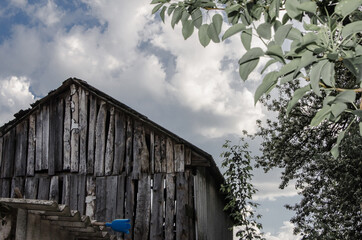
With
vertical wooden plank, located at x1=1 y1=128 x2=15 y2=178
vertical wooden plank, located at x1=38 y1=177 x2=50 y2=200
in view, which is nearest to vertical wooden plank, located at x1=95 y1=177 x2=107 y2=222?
vertical wooden plank, located at x1=38 y1=177 x2=50 y2=200

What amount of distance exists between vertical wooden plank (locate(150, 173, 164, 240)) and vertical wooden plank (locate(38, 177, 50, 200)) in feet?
10.8

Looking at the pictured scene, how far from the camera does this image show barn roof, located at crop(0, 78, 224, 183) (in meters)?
10.2

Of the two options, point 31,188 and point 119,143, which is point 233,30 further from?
point 31,188

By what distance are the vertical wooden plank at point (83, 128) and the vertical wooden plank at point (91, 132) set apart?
0.42ft

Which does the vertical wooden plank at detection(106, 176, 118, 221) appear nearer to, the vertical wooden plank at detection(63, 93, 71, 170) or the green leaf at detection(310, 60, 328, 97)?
the vertical wooden plank at detection(63, 93, 71, 170)

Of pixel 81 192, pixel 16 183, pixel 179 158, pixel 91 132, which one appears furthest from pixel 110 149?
pixel 16 183

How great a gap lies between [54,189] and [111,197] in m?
1.87

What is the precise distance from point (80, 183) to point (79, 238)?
4468 millimetres

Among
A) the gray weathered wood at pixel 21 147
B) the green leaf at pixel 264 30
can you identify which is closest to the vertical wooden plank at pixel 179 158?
the gray weathered wood at pixel 21 147

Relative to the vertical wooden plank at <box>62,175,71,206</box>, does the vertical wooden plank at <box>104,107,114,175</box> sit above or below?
above

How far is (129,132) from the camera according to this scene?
11117 mm

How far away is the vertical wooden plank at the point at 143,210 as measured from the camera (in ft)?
33.9

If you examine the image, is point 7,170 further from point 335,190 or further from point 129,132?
point 335,190

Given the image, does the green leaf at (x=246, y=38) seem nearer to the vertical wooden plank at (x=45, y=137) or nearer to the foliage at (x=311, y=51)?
the foliage at (x=311, y=51)
